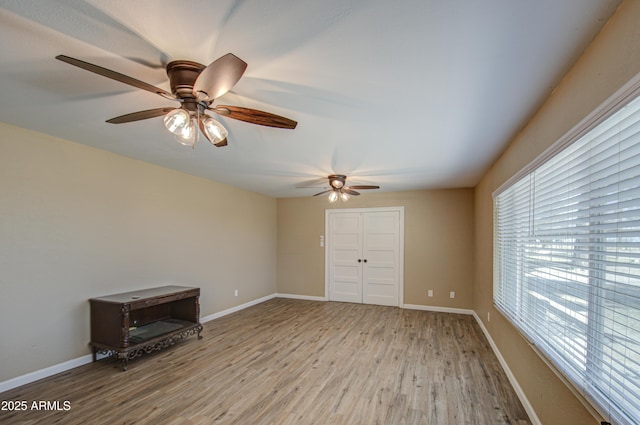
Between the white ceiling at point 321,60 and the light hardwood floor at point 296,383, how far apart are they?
95.2 inches

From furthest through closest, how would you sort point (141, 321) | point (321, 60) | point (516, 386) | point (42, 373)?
point (141, 321), point (42, 373), point (516, 386), point (321, 60)

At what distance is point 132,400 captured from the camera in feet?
8.46

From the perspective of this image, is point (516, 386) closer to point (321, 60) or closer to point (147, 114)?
point (321, 60)

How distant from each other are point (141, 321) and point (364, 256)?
4168 millimetres

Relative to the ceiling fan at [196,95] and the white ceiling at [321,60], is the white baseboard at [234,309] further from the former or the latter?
the ceiling fan at [196,95]

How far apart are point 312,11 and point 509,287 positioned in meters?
3.10

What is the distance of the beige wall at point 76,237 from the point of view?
2.76 metres

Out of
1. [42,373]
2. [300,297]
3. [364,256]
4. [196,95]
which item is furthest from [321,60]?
[300,297]

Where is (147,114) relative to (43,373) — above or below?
above

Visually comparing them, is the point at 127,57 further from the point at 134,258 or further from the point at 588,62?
the point at 134,258

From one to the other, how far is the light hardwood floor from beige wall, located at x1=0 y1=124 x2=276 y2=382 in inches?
22.9

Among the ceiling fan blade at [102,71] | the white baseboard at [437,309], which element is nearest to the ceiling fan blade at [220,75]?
the ceiling fan blade at [102,71]

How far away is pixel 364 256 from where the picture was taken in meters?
6.33

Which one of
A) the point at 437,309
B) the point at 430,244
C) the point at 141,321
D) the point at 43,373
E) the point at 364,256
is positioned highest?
the point at 430,244
